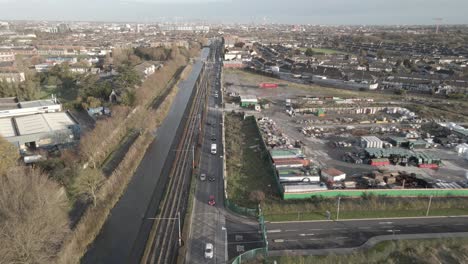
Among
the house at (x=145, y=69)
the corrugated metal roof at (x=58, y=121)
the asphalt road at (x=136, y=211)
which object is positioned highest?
the house at (x=145, y=69)

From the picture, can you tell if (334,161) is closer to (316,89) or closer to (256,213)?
(256,213)

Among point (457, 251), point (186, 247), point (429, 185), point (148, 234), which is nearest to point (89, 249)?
point (148, 234)

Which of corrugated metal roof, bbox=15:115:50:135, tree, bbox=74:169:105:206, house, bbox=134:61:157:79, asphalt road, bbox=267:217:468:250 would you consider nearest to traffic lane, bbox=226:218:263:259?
asphalt road, bbox=267:217:468:250

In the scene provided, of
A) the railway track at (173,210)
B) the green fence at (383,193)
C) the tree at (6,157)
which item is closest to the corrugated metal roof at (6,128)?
the tree at (6,157)

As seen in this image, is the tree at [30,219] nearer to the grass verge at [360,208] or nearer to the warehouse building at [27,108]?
the grass verge at [360,208]

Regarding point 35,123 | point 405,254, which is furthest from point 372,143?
point 35,123

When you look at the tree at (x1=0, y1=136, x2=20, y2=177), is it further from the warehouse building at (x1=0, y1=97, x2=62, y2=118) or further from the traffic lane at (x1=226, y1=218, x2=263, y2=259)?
the traffic lane at (x1=226, y1=218, x2=263, y2=259)
